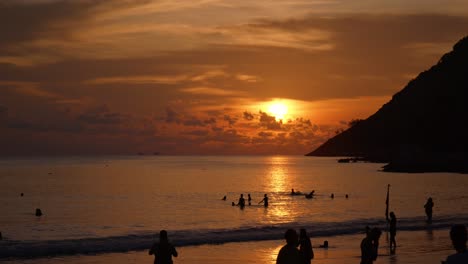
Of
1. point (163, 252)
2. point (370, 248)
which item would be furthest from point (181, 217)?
point (163, 252)

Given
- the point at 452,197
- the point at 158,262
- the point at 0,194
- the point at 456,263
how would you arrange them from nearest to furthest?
the point at 456,263 → the point at 158,262 → the point at 452,197 → the point at 0,194

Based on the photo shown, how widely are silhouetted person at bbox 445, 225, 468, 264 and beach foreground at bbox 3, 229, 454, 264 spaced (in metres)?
19.3

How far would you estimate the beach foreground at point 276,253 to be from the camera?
28.2 metres

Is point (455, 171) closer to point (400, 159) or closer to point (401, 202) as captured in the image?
point (400, 159)

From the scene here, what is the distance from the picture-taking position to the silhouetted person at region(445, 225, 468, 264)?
749 centimetres

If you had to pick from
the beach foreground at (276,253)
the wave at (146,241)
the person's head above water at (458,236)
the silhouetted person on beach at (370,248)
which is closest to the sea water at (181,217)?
the wave at (146,241)

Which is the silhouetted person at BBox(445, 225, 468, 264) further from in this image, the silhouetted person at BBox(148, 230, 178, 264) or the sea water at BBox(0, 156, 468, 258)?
the sea water at BBox(0, 156, 468, 258)

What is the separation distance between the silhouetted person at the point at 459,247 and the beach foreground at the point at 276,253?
19.3m

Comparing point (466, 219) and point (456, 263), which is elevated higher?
point (456, 263)

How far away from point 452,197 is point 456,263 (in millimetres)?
81005

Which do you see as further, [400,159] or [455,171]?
[400,159]

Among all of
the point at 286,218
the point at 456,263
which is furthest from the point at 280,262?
the point at 286,218

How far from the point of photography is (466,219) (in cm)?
4859

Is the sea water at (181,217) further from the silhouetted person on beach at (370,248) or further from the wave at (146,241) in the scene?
the silhouetted person on beach at (370,248)
